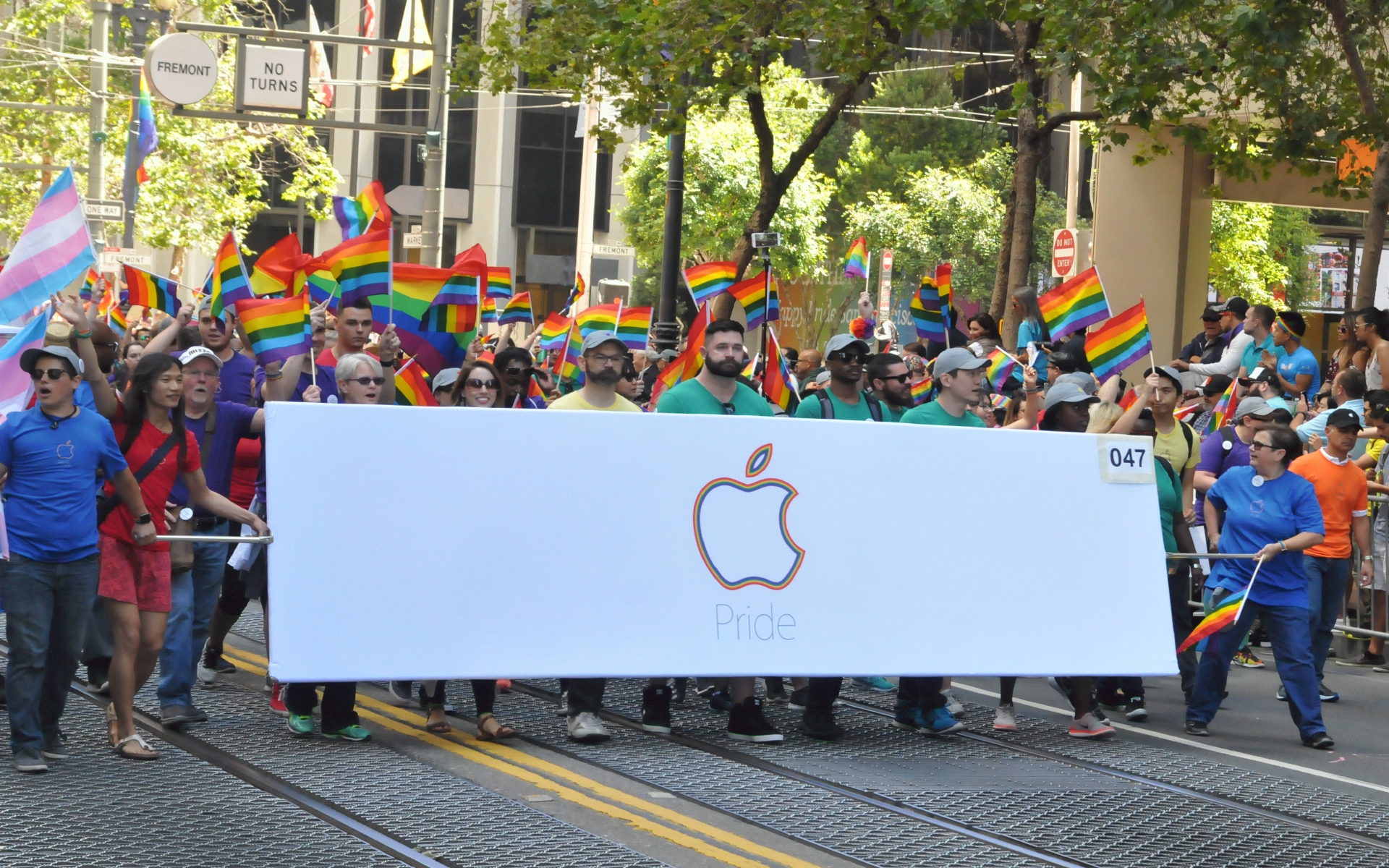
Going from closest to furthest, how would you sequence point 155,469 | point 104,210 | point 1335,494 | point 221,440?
1. point 155,469
2. point 221,440
3. point 1335,494
4. point 104,210

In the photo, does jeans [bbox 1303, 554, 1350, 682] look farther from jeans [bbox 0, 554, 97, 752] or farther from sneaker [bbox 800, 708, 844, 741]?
jeans [bbox 0, 554, 97, 752]

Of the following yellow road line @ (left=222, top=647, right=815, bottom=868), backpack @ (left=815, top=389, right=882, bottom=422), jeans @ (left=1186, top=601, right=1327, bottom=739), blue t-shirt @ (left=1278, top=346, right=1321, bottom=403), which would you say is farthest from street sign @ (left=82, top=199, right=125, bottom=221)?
jeans @ (left=1186, top=601, right=1327, bottom=739)

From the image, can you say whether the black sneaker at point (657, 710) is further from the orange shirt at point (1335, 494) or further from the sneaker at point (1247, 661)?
the sneaker at point (1247, 661)

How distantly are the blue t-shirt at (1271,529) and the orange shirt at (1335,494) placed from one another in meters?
1.57

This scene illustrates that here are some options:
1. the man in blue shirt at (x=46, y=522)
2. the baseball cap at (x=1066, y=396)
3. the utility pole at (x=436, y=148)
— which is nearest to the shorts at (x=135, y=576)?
the man in blue shirt at (x=46, y=522)

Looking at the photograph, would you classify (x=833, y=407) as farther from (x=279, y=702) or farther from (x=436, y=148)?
(x=436, y=148)

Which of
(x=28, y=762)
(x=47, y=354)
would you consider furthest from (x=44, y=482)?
(x=28, y=762)

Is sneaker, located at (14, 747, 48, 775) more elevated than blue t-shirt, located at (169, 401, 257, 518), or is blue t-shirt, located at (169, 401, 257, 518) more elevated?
blue t-shirt, located at (169, 401, 257, 518)

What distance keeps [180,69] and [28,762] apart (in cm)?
1925

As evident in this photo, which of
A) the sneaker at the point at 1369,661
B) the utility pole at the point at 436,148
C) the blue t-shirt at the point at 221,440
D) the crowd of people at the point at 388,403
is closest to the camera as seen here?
the crowd of people at the point at 388,403

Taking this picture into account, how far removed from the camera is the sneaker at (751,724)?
8555mm

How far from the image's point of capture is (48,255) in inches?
325

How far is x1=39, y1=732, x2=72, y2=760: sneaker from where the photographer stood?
7.56 meters

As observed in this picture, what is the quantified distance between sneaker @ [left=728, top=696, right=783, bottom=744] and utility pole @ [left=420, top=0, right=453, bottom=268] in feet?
45.5
